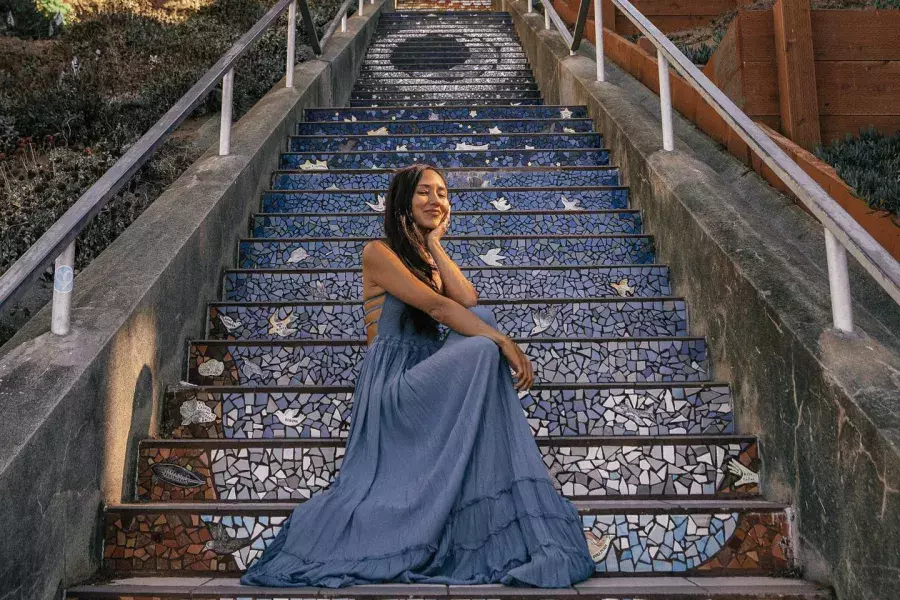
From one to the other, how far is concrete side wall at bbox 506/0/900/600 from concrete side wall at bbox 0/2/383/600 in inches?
79.5

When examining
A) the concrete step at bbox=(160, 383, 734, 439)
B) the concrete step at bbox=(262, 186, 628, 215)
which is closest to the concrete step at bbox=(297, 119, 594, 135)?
the concrete step at bbox=(262, 186, 628, 215)

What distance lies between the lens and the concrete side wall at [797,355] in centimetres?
202

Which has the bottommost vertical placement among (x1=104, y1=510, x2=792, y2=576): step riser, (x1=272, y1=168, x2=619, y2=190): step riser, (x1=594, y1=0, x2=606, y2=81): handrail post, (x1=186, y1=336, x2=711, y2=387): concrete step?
(x1=104, y1=510, x2=792, y2=576): step riser

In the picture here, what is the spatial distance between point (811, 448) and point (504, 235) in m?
2.15

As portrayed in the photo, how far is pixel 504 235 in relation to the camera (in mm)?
4211

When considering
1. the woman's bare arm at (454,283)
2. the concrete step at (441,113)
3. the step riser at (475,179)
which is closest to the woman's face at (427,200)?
the woman's bare arm at (454,283)

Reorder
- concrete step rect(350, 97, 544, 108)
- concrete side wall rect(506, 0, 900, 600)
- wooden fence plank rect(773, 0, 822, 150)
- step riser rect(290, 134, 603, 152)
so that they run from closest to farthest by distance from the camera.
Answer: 1. concrete side wall rect(506, 0, 900, 600)
2. wooden fence plank rect(773, 0, 822, 150)
3. step riser rect(290, 134, 603, 152)
4. concrete step rect(350, 97, 544, 108)

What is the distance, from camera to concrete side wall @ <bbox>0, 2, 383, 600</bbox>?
211cm

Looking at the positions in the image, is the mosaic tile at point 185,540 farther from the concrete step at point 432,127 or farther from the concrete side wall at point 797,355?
the concrete step at point 432,127

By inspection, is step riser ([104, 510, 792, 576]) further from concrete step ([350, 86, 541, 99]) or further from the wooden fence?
the wooden fence

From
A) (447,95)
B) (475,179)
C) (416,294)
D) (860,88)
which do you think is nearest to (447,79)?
(447,95)

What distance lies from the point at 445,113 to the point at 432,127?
45 cm

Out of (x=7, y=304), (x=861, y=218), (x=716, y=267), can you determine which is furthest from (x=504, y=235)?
(x=7, y=304)

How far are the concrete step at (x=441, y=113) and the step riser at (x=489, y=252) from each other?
1994 millimetres
